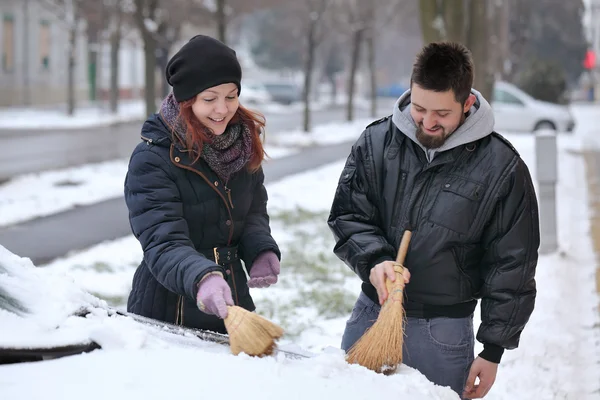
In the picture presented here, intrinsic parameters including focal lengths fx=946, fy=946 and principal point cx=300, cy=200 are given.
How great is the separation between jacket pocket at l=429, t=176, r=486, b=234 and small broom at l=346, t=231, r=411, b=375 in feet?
0.72

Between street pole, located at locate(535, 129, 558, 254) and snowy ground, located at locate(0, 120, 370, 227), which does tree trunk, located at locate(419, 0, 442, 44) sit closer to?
street pole, located at locate(535, 129, 558, 254)

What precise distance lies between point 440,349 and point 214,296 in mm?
928

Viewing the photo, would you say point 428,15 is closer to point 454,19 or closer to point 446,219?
point 454,19

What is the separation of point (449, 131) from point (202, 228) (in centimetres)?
85

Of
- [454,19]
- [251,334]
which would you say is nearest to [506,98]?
[454,19]

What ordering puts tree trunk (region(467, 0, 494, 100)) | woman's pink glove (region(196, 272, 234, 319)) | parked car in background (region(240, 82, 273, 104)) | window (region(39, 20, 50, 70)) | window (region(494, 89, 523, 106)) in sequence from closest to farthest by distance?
1. woman's pink glove (region(196, 272, 234, 319))
2. tree trunk (region(467, 0, 494, 100))
3. window (region(494, 89, 523, 106))
4. window (region(39, 20, 50, 70))
5. parked car in background (region(240, 82, 273, 104))

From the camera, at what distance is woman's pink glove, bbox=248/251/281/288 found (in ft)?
10.4

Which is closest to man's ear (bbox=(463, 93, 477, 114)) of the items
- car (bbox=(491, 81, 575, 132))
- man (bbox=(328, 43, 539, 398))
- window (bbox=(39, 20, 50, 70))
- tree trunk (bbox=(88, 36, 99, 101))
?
man (bbox=(328, 43, 539, 398))

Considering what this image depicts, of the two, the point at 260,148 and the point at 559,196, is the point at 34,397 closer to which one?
the point at 260,148

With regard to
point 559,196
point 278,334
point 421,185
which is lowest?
point 559,196

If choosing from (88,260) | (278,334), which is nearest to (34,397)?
(278,334)

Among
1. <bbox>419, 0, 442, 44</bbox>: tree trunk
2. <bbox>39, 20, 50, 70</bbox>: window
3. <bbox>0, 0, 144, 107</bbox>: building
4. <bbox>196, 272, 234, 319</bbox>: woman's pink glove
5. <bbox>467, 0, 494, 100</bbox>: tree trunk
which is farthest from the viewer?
<bbox>39, 20, 50, 70</bbox>: window

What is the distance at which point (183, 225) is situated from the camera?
9.51 ft

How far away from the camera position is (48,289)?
2.44 metres
